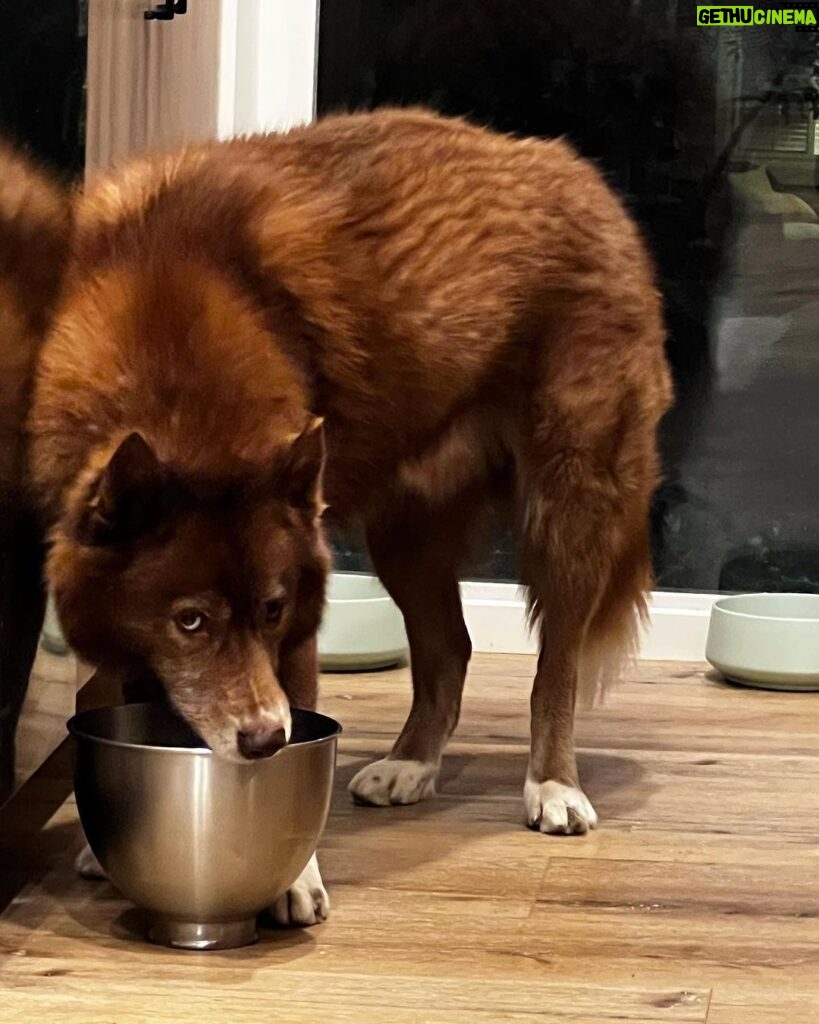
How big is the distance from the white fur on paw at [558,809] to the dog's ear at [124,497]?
947 millimetres

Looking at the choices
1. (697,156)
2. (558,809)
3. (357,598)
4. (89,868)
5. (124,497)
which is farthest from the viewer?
(697,156)

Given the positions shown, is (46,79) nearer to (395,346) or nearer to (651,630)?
(395,346)

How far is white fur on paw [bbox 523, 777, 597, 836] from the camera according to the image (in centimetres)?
262

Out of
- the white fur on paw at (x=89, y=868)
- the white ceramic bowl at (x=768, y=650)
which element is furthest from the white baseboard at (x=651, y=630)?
the white fur on paw at (x=89, y=868)

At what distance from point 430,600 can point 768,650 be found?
104 cm

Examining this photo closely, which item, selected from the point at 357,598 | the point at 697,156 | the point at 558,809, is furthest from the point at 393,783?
the point at 697,156

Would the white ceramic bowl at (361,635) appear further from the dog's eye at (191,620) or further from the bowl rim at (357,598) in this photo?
the dog's eye at (191,620)

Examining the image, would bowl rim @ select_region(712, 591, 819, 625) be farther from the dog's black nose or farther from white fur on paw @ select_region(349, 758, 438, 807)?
the dog's black nose

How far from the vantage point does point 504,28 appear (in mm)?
3953

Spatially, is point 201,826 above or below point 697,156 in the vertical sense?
below

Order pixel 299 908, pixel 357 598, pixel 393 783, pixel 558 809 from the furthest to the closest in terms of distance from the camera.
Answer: pixel 357 598, pixel 393 783, pixel 558 809, pixel 299 908

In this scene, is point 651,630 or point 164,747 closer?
point 164,747

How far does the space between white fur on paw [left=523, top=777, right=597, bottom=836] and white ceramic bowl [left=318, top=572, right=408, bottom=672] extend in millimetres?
1007

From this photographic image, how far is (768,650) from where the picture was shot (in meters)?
3.66
